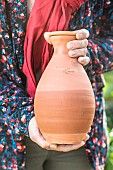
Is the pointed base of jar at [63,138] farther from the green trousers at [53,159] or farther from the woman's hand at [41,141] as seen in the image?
the green trousers at [53,159]

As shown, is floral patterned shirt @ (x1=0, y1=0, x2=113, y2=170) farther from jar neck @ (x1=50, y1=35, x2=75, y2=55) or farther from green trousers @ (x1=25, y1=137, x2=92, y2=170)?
jar neck @ (x1=50, y1=35, x2=75, y2=55)

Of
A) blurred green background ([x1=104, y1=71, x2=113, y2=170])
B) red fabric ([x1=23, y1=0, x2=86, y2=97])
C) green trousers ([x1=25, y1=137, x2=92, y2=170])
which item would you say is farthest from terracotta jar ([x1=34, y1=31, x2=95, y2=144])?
blurred green background ([x1=104, y1=71, x2=113, y2=170])

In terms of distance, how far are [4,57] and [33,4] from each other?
0.25m

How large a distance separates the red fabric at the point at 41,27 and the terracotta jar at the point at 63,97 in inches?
6.9

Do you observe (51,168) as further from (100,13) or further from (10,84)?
(100,13)

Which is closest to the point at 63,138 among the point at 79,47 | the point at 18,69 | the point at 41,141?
the point at 41,141

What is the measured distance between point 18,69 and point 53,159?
0.42 m

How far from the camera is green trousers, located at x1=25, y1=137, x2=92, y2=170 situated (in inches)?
112

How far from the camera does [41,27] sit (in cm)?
269

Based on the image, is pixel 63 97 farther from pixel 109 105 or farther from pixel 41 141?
pixel 109 105

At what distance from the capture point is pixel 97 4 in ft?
9.45

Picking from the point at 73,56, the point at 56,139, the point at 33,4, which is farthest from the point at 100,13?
the point at 56,139

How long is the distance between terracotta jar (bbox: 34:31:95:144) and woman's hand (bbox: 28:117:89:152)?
0.11 ft


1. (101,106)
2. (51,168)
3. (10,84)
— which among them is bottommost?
(51,168)
